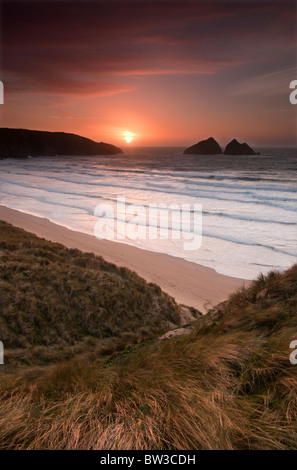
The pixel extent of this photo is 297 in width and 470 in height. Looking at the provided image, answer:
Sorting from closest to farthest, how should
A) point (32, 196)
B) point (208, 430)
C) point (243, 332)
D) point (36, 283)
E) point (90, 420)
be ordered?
1. point (208, 430)
2. point (90, 420)
3. point (243, 332)
4. point (36, 283)
5. point (32, 196)

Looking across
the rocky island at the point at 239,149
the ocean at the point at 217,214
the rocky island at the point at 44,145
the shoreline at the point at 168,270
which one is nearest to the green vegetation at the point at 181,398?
the shoreline at the point at 168,270

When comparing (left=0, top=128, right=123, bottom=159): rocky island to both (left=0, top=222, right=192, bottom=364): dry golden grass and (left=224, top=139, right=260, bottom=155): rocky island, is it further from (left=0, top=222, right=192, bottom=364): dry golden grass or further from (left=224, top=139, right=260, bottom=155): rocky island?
(left=0, top=222, right=192, bottom=364): dry golden grass

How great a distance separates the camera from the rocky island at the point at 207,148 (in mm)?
144500

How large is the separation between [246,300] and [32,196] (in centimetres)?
2888

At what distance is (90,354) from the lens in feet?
18.9

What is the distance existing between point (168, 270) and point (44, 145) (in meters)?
132

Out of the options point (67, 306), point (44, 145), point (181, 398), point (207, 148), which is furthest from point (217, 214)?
point (207, 148)

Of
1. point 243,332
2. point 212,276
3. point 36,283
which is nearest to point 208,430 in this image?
point 243,332

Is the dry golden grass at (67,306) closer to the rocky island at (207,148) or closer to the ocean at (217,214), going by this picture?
the ocean at (217,214)

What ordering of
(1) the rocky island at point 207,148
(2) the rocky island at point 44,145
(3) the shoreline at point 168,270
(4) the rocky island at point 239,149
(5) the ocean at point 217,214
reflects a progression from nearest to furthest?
(3) the shoreline at point 168,270, (5) the ocean at point 217,214, (2) the rocky island at point 44,145, (4) the rocky island at point 239,149, (1) the rocky island at point 207,148

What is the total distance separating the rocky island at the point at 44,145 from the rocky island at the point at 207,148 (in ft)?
151

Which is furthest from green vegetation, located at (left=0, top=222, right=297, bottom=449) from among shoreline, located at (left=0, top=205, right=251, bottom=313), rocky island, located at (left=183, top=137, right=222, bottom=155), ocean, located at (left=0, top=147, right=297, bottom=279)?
rocky island, located at (left=183, top=137, right=222, bottom=155)

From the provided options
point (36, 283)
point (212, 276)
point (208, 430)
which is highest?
point (208, 430)
